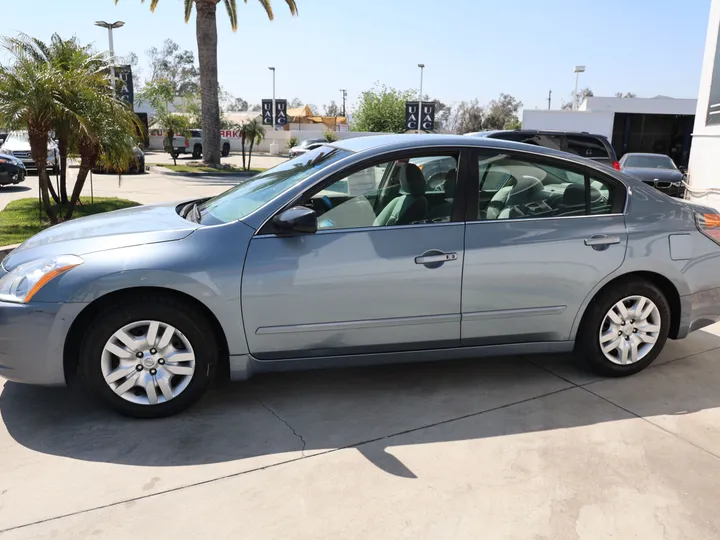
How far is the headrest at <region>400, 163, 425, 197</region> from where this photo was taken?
13.0ft

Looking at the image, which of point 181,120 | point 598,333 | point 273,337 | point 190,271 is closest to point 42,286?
point 190,271

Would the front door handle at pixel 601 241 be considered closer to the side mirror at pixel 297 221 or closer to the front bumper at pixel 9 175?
the side mirror at pixel 297 221

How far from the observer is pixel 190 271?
3.43 metres

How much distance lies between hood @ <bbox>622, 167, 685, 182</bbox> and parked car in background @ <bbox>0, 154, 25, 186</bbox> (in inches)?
612

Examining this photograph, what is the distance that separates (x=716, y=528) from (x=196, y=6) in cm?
2455

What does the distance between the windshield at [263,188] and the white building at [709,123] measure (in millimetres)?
9712

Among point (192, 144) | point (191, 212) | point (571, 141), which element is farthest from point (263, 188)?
point (192, 144)

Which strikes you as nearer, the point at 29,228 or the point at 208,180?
the point at 29,228

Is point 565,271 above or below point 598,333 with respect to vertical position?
above

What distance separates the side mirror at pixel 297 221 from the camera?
11.6 feet

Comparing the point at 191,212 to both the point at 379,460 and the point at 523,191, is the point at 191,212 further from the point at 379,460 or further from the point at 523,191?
the point at 523,191

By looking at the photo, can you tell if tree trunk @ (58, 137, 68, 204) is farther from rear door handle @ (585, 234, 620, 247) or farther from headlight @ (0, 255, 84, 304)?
rear door handle @ (585, 234, 620, 247)

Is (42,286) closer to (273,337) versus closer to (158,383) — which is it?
(158,383)

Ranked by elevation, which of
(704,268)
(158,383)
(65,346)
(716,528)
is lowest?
(716,528)
